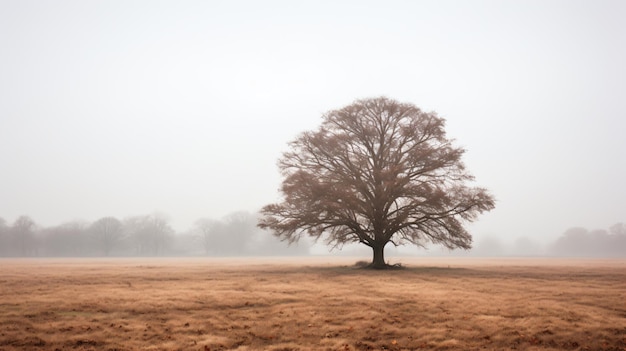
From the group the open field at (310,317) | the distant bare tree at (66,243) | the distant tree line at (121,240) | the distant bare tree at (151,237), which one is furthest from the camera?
the distant bare tree at (151,237)

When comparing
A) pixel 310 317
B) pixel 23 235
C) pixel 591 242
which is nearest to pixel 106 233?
pixel 23 235

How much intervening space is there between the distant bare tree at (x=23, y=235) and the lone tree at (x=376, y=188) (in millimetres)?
135023

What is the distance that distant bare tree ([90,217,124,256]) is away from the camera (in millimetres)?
143000

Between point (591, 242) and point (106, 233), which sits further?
point (591, 242)

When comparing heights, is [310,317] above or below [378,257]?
below

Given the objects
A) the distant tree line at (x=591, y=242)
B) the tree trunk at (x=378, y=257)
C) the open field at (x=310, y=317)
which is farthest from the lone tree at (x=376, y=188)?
the distant tree line at (x=591, y=242)

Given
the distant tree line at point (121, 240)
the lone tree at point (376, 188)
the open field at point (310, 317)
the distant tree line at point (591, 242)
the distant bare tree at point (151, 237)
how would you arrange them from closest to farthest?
the open field at point (310, 317)
the lone tree at point (376, 188)
the distant tree line at point (121, 240)
the distant bare tree at point (151, 237)
the distant tree line at point (591, 242)

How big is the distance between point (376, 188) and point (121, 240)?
137 m

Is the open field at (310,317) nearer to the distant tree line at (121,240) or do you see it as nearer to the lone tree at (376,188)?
the lone tree at (376,188)

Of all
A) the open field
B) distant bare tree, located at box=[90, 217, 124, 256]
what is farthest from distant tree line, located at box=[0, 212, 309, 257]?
the open field

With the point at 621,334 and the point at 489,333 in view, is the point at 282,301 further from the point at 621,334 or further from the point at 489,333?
the point at 621,334

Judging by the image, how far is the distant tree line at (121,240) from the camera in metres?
142

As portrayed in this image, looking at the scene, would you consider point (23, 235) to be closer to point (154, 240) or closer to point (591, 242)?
point (154, 240)

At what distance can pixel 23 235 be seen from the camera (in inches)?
5453
